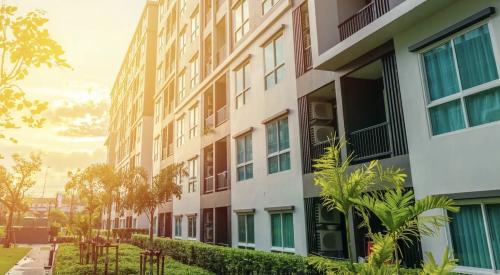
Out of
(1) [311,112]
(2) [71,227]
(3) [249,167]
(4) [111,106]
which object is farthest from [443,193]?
(4) [111,106]

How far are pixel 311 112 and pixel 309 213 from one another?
11.6 ft

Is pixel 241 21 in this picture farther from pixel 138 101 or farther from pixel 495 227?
pixel 138 101

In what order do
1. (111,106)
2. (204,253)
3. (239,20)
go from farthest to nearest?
(111,106), (239,20), (204,253)

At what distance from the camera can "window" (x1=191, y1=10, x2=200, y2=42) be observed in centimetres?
2450

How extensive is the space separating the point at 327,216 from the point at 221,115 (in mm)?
9944

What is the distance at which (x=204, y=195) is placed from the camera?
20688 millimetres

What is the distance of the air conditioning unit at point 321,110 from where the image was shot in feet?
41.3

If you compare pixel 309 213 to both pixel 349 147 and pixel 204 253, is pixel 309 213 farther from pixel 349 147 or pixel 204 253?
pixel 204 253

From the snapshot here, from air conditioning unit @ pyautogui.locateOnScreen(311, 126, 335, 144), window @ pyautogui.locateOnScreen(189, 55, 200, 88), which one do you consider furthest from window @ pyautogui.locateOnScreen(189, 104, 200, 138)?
air conditioning unit @ pyautogui.locateOnScreen(311, 126, 335, 144)

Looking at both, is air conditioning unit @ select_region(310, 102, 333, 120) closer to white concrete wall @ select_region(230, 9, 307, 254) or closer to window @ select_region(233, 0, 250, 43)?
white concrete wall @ select_region(230, 9, 307, 254)

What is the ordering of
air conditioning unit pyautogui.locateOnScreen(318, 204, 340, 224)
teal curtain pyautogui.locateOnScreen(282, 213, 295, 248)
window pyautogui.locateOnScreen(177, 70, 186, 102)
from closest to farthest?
air conditioning unit pyautogui.locateOnScreen(318, 204, 340, 224), teal curtain pyautogui.locateOnScreen(282, 213, 295, 248), window pyautogui.locateOnScreen(177, 70, 186, 102)

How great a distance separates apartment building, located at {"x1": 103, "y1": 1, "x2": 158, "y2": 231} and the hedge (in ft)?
63.0

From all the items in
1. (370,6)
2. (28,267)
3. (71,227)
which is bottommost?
(28,267)

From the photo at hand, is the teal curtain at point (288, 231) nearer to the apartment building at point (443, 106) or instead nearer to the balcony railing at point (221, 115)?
the apartment building at point (443, 106)
